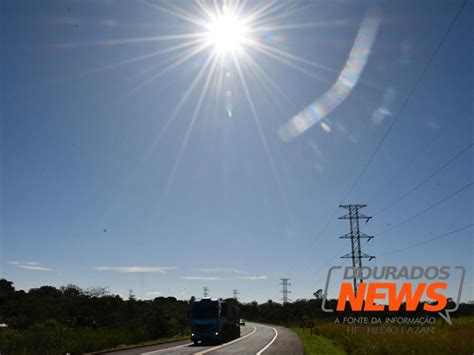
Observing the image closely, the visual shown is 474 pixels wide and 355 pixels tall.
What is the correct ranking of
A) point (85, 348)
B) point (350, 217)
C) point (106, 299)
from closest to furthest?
point (85, 348)
point (350, 217)
point (106, 299)

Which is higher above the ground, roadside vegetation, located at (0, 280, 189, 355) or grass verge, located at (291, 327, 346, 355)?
roadside vegetation, located at (0, 280, 189, 355)

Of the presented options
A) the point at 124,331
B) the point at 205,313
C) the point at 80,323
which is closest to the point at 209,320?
the point at 205,313

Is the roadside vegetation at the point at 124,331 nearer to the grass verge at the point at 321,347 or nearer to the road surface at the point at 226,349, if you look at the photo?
the grass verge at the point at 321,347

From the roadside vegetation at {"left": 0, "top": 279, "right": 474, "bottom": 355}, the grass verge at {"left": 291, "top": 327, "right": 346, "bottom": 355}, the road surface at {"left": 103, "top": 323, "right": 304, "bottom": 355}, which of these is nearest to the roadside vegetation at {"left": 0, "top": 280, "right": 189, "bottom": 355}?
the roadside vegetation at {"left": 0, "top": 279, "right": 474, "bottom": 355}

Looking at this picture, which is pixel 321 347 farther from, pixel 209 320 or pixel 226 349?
pixel 209 320

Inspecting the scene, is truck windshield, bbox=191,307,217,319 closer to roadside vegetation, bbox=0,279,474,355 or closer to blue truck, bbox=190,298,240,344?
blue truck, bbox=190,298,240,344

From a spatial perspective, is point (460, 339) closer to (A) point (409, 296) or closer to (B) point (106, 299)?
(A) point (409, 296)

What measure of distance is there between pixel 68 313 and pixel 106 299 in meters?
6.41

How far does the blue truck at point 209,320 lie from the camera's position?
32.0m

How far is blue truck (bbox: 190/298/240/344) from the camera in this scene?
32.0 meters

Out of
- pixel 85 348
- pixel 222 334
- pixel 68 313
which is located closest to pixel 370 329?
pixel 222 334

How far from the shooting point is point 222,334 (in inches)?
1319

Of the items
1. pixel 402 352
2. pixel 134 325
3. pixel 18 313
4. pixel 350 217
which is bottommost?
pixel 402 352

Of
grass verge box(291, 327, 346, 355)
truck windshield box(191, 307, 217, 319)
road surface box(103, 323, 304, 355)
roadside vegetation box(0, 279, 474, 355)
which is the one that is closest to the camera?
roadside vegetation box(0, 279, 474, 355)
